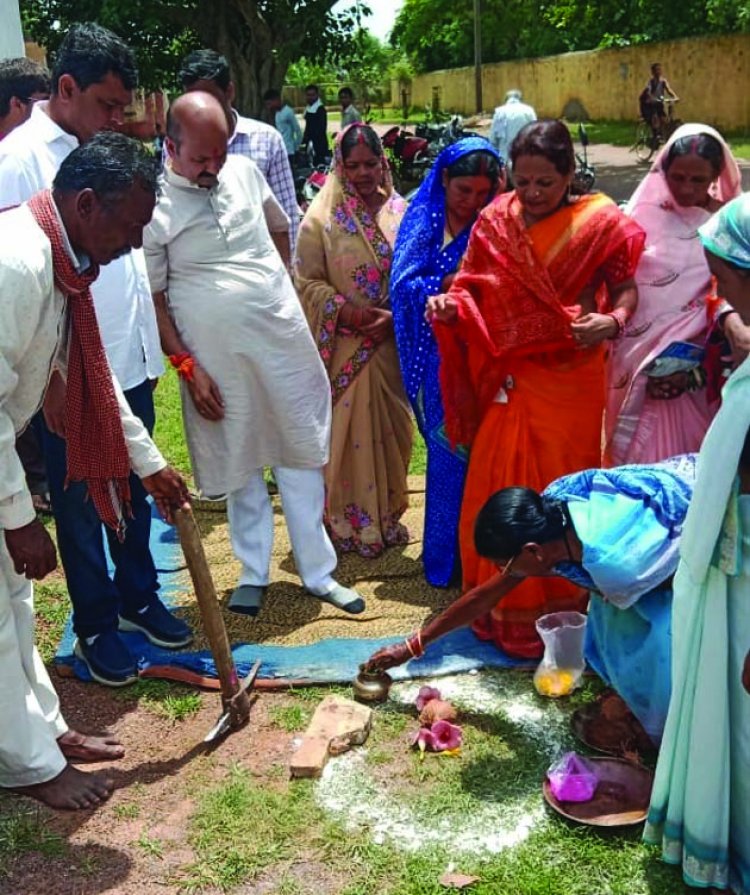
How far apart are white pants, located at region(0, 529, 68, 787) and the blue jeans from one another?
0.46m

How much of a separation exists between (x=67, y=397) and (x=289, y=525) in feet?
4.42

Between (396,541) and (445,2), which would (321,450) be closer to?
(396,541)

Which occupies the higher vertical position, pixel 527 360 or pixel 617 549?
pixel 527 360

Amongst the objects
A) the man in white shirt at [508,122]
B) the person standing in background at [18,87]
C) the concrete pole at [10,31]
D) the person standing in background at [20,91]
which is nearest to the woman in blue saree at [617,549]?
the person standing in background at [20,91]

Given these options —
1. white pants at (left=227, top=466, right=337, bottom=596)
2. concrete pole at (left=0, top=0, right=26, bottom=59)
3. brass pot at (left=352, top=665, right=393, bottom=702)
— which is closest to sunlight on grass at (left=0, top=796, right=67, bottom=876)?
brass pot at (left=352, top=665, right=393, bottom=702)

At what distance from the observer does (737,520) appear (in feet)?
7.19

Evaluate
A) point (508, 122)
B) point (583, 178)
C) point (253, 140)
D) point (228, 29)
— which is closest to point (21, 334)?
point (253, 140)

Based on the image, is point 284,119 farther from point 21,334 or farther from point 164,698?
point 21,334

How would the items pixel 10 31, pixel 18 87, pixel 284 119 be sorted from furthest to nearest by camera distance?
pixel 284 119, pixel 10 31, pixel 18 87

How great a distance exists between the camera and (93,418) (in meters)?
2.85

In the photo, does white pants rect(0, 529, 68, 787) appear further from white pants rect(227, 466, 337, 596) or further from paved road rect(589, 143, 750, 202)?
paved road rect(589, 143, 750, 202)

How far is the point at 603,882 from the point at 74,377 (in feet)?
6.21

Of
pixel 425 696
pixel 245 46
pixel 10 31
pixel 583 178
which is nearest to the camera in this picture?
pixel 425 696

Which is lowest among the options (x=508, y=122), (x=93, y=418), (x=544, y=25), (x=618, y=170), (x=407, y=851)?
(x=407, y=851)
